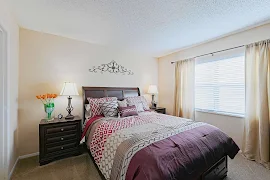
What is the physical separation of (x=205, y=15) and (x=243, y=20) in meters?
0.73

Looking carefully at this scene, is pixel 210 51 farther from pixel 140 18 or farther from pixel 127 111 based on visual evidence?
pixel 127 111

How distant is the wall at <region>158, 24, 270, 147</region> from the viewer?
254cm

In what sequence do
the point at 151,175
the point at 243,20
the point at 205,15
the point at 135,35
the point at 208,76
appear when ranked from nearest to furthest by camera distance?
the point at 151,175, the point at 205,15, the point at 243,20, the point at 135,35, the point at 208,76

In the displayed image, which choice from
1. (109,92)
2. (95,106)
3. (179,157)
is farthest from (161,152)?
(109,92)

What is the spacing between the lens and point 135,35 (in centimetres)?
288

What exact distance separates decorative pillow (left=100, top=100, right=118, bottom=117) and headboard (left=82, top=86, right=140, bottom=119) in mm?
552

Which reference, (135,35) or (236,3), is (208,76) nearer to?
(236,3)

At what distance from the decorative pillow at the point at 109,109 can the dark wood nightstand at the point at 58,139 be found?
52 cm

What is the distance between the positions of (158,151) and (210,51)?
2.86 m

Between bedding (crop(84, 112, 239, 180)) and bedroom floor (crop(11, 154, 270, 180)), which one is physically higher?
bedding (crop(84, 112, 239, 180))

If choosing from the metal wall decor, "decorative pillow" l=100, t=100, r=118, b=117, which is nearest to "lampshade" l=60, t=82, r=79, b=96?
"decorative pillow" l=100, t=100, r=118, b=117

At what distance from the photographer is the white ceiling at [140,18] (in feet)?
6.05

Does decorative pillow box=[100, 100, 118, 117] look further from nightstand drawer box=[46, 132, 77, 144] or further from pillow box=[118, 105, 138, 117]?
nightstand drawer box=[46, 132, 77, 144]

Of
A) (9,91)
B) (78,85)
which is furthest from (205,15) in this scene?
(9,91)
